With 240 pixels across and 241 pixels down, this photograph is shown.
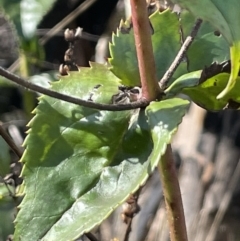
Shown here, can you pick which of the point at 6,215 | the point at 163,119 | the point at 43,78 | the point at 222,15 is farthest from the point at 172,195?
the point at 43,78

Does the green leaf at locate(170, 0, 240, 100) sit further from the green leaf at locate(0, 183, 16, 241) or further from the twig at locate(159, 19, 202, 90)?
the green leaf at locate(0, 183, 16, 241)

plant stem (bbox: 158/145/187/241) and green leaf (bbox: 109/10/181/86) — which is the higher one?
green leaf (bbox: 109/10/181/86)

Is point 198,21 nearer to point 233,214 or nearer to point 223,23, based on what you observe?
point 223,23

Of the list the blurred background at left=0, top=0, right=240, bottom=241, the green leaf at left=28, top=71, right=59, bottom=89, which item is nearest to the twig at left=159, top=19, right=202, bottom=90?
the green leaf at left=28, top=71, right=59, bottom=89

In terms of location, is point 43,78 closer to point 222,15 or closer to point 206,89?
point 206,89

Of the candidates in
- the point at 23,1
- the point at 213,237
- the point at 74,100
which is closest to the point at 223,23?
the point at 74,100
